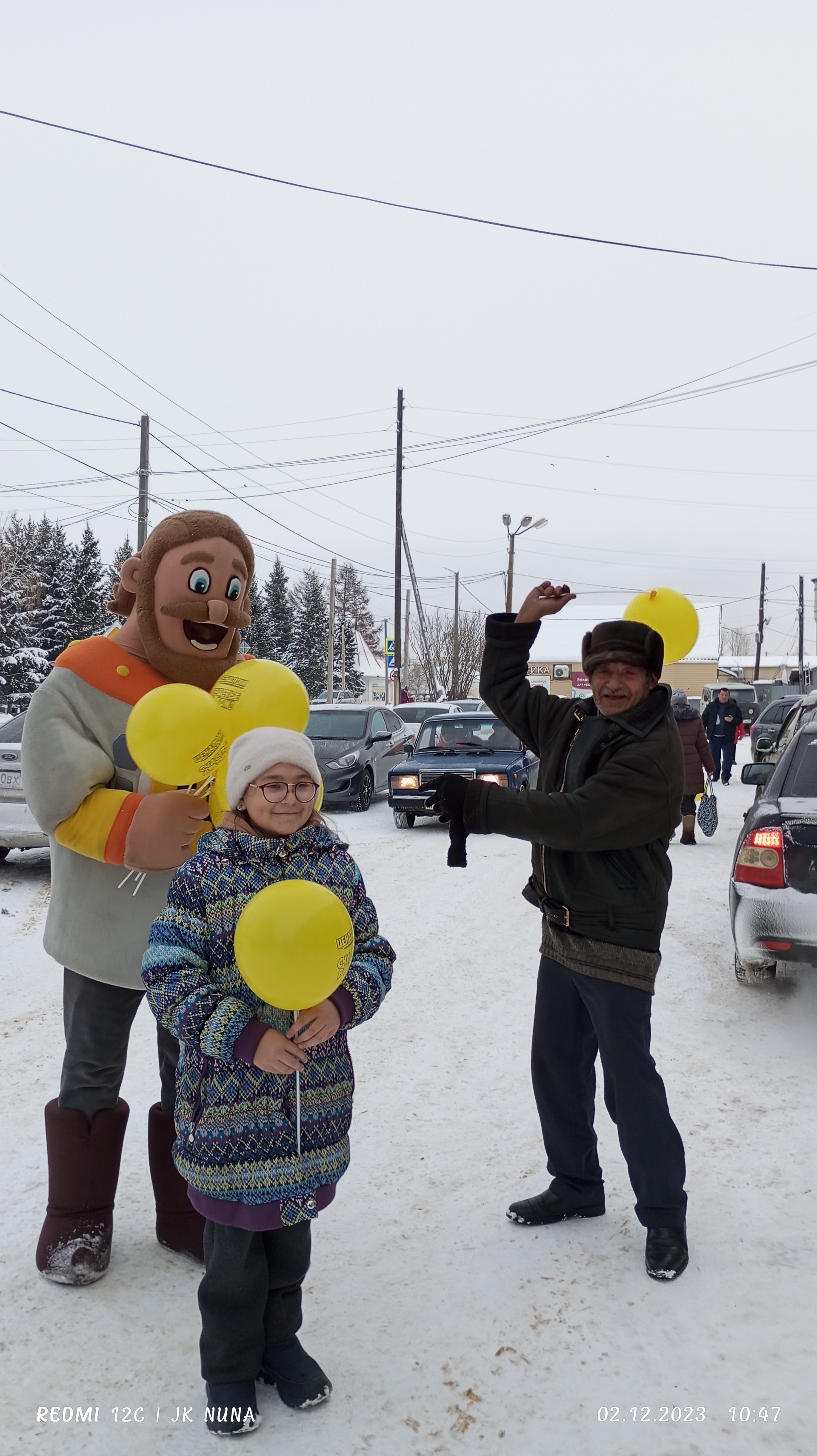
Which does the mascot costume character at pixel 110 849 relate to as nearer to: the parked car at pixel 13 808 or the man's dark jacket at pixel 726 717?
the parked car at pixel 13 808

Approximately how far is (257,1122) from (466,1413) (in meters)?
0.88

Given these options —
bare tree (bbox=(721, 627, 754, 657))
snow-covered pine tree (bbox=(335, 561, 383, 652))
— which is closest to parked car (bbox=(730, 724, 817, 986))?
snow-covered pine tree (bbox=(335, 561, 383, 652))

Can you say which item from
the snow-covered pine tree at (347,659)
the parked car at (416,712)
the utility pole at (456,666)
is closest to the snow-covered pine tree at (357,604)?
the snow-covered pine tree at (347,659)

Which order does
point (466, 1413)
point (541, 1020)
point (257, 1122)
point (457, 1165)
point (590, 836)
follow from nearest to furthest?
point (257, 1122) < point (466, 1413) < point (590, 836) < point (541, 1020) < point (457, 1165)

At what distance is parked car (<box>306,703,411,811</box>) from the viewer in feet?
48.2

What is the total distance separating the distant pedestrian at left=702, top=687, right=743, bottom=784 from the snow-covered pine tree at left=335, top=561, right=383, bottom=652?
6351cm

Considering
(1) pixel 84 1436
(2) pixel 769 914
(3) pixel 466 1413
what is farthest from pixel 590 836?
(2) pixel 769 914

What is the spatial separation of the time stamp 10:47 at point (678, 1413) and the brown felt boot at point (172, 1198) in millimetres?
1275

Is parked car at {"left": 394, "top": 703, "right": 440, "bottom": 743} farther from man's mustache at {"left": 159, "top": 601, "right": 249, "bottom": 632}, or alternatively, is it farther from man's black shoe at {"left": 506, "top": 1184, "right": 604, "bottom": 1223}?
man's mustache at {"left": 159, "top": 601, "right": 249, "bottom": 632}

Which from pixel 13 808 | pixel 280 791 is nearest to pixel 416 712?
pixel 13 808

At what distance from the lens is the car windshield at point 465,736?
44.6 ft

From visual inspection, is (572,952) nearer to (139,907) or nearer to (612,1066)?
(612,1066)

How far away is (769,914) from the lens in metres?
5.20

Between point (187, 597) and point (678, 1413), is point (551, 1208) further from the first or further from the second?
point (187, 597)
